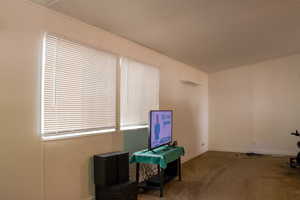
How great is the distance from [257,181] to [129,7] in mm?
3820

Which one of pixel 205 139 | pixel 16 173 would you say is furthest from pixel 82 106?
pixel 205 139

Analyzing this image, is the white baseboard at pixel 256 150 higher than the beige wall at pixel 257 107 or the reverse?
the reverse

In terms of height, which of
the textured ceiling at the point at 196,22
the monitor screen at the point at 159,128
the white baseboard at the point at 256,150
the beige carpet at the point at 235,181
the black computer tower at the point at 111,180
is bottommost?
the beige carpet at the point at 235,181

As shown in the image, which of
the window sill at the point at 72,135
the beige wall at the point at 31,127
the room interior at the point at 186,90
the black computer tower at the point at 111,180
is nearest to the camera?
the beige wall at the point at 31,127

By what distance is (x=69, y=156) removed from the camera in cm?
297

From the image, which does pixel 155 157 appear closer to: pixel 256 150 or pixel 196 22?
pixel 196 22

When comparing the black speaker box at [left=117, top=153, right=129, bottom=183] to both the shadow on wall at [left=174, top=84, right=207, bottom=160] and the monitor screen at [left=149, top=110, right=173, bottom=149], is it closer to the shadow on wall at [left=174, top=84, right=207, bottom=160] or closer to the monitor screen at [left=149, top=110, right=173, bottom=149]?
the monitor screen at [left=149, top=110, right=173, bottom=149]

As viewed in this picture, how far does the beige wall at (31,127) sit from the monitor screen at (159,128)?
27.4 inches

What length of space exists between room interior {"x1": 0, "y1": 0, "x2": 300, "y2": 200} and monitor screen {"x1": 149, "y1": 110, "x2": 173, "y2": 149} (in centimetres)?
38

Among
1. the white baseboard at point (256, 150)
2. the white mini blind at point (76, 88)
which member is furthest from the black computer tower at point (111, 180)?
Answer: the white baseboard at point (256, 150)

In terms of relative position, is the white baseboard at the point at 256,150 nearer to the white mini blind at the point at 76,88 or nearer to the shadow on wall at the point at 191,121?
the shadow on wall at the point at 191,121

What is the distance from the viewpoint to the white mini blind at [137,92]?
398 centimetres

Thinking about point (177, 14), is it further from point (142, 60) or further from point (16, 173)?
point (16, 173)

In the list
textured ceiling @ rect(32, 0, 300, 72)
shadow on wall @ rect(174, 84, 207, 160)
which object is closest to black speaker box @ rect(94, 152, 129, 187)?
textured ceiling @ rect(32, 0, 300, 72)
